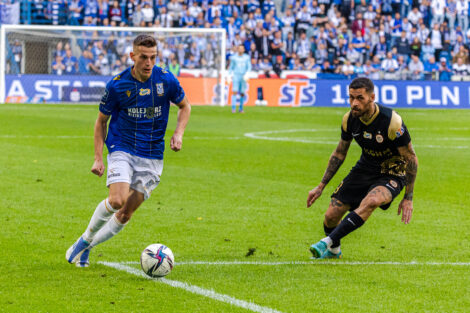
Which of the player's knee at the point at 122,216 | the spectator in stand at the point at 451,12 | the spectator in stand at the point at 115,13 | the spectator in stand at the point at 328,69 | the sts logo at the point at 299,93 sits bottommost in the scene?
the sts logo at the point at 299,93

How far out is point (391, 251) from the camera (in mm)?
7898

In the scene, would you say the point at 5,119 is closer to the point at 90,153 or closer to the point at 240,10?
the point at 90,153

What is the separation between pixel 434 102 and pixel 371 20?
→ 7366 millimetres

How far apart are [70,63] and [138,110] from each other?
25.5m

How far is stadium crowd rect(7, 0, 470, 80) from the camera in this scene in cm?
3631

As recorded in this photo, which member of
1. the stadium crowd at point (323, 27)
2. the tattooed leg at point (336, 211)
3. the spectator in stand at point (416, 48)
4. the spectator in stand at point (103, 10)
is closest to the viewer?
the tattooed leg at point (336, 211)

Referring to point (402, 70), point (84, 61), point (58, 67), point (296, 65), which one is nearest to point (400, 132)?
point (58, 67)

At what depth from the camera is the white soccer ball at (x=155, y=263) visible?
651 centimetres

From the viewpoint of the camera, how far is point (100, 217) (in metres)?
6.84

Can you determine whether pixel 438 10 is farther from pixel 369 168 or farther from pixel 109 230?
pixel 109 230

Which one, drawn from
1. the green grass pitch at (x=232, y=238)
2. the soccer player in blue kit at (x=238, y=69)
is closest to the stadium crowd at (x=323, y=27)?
the soccer player in blue kit at (x=238, y=69)

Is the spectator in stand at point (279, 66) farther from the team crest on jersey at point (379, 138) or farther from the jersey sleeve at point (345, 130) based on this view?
the team crest on jersey at point (379, 138)

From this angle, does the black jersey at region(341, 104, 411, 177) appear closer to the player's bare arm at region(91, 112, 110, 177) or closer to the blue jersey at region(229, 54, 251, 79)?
the player's bare arm at region(91, 112, 110, 177)

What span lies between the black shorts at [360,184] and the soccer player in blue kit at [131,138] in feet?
5.50
